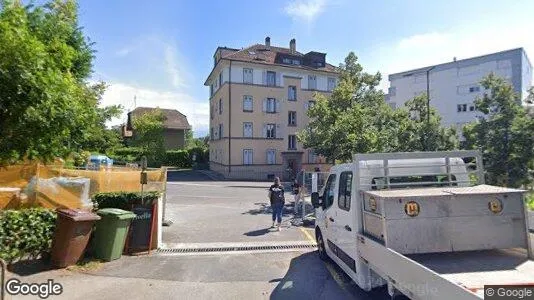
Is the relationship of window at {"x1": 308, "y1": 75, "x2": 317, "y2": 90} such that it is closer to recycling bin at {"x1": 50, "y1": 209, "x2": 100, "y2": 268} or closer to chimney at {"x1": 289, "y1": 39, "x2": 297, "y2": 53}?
chimney at {"x1": 289, "y1": 39, "x2": 297, "y2": 53}

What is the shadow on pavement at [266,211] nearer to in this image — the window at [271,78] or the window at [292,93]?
the window at [271,78]

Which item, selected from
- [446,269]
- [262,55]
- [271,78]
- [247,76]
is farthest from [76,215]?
[262,55]

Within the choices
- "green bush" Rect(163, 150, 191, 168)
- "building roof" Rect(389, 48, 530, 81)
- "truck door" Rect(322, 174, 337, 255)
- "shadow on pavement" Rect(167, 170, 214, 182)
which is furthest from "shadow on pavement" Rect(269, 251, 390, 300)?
"building roof" Rect(389, 48, 530, 81)

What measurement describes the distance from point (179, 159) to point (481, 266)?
46.8m

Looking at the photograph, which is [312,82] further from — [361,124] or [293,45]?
[361,124]

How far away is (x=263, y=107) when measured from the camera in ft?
124

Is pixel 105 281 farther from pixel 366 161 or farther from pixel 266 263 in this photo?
pixel 366 161

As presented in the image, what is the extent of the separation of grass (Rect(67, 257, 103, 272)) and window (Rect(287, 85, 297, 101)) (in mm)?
32134

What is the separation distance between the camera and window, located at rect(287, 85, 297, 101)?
39.0 meters

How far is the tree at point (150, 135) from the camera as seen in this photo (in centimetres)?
4196

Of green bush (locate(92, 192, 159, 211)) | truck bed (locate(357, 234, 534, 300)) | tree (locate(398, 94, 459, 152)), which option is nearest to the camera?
truck bed (locate(357, 234, 534, 300))

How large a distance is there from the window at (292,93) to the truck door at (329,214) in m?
31.5

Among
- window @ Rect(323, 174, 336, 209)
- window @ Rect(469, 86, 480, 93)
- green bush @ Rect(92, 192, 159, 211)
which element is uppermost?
window @ Rect(469, 86, 480, 93)

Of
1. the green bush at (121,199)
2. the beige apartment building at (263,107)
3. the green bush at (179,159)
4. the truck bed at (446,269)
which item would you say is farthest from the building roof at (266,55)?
the truck bed at (446,269)
